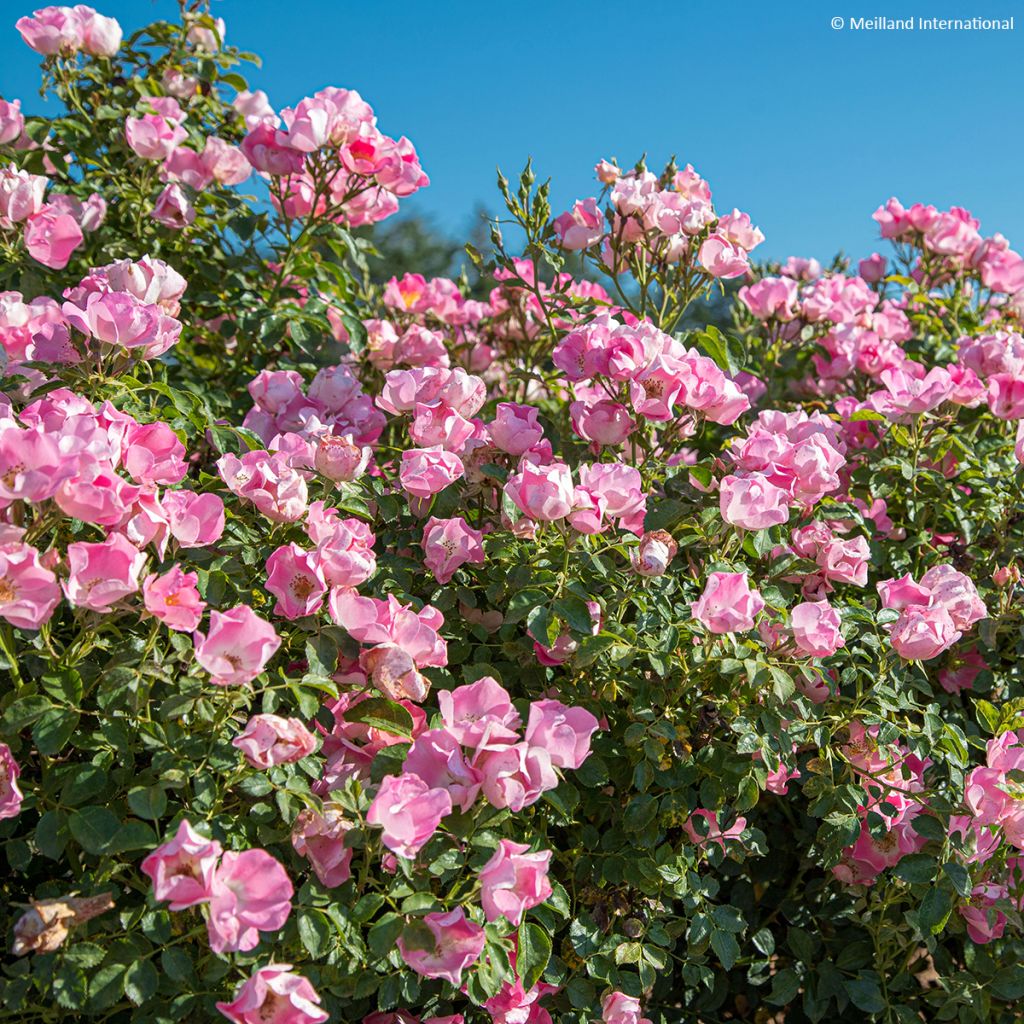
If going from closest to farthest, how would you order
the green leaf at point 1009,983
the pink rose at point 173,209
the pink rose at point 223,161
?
the green leaf at point 1009,983 → the pink rose at point 173,209 → the pink rose at point 223,161

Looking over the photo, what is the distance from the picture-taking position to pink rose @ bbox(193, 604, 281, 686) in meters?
1.32

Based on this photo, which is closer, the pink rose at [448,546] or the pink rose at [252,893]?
the pink rose at [252,893]

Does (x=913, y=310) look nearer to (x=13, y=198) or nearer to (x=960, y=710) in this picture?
(x=960, y=710)

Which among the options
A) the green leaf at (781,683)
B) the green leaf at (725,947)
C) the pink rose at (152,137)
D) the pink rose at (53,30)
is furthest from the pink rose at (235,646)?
the pink rose at (53,30)

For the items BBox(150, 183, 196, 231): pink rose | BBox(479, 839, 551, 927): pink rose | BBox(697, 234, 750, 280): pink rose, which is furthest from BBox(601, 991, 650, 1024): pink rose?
BBox(150, 183, 196, 231): pink rose

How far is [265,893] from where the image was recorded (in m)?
1.27

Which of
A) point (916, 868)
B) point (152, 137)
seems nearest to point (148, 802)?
point (916, 868)

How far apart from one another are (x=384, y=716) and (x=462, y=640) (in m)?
0.33

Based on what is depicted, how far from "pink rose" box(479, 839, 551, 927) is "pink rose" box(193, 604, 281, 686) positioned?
40cm

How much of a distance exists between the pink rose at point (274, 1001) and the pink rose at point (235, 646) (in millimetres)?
363

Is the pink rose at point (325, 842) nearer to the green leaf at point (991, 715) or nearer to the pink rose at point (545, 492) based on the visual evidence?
the pink rose at point (545, 492)

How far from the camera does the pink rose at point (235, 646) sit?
1.32 meters

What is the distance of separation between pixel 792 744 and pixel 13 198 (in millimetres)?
1913

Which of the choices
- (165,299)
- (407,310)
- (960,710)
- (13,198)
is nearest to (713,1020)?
(960,710)
